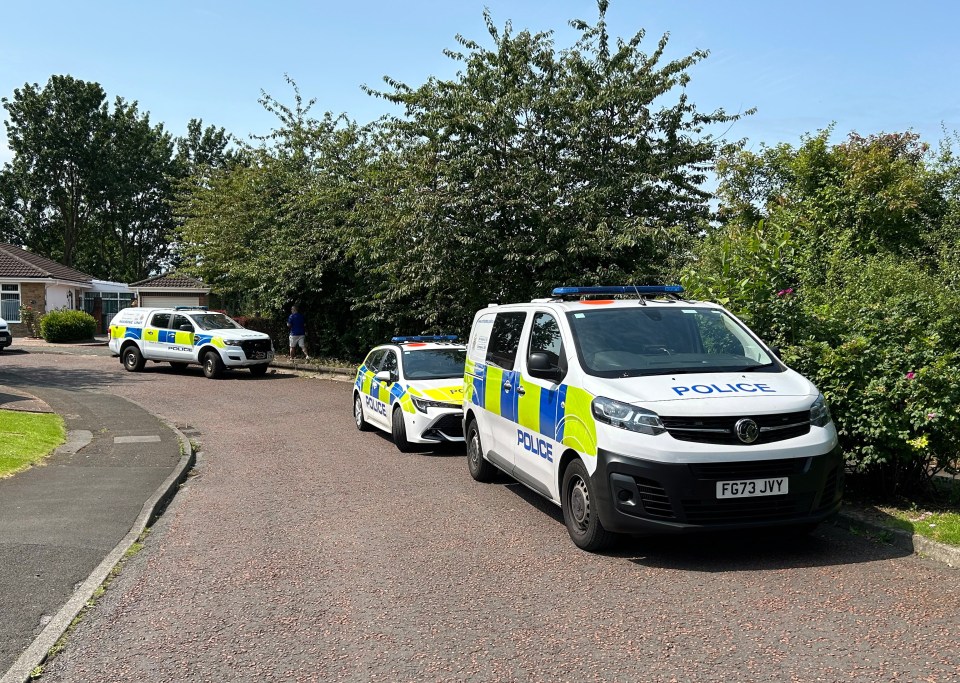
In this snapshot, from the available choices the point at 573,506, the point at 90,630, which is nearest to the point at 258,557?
the point at 90,630

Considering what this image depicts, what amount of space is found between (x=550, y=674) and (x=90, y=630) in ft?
8.51

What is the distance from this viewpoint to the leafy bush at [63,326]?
37.4m

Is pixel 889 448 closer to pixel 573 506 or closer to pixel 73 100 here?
pixel 573 506

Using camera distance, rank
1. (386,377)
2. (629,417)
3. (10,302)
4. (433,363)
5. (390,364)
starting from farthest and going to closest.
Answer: (10,302)
(390,364)
(433,363)
(386,377)
(629,417)

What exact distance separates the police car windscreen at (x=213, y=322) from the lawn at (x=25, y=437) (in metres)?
9.97

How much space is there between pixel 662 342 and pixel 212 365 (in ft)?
60.5

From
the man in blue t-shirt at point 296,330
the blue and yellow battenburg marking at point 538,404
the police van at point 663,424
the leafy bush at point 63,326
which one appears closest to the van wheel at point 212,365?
the man in blue t-shirt at point 296,330

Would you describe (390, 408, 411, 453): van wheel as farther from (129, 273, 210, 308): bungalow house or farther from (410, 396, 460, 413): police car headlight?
(129, 273, 210, 308): bungalow house

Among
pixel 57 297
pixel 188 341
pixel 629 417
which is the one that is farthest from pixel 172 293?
pixel 629 417

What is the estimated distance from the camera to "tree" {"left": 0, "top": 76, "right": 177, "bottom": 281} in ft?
200

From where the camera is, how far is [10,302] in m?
43.7

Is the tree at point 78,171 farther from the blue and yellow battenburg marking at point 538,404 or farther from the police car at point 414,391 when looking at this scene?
the blue and yellow battenburg marking at point 538,404

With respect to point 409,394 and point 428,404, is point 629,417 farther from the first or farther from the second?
point 409,394

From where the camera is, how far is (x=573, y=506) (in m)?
6.39
